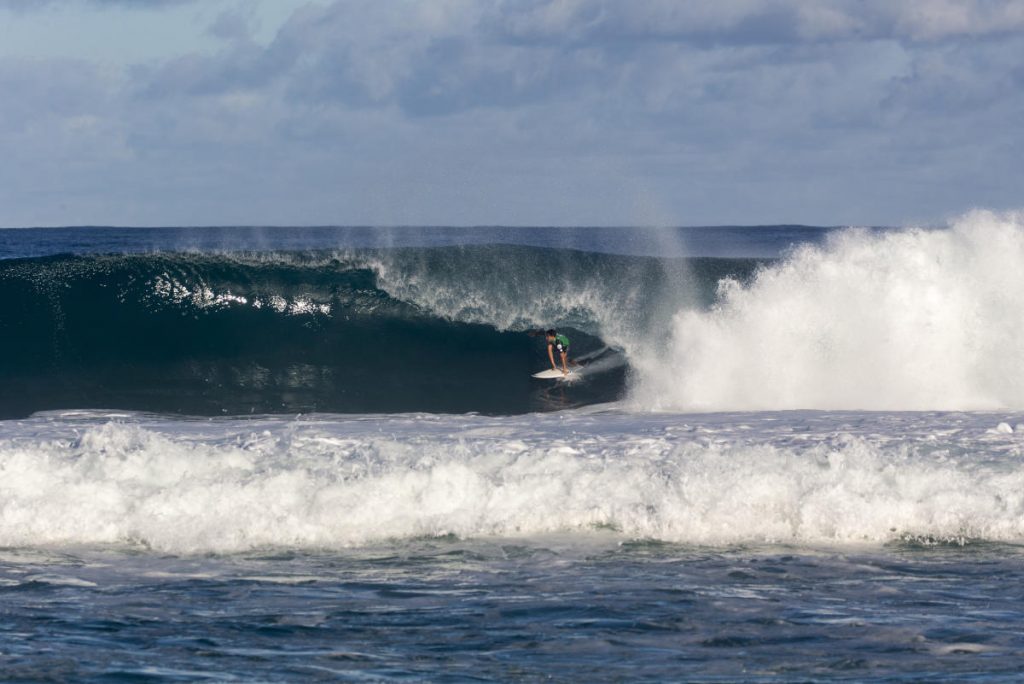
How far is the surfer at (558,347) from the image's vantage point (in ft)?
61.2

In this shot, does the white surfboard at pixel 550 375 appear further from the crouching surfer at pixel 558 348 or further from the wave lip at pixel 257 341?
the wave lip at pixel 257 341

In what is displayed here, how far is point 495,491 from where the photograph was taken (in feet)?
31.9

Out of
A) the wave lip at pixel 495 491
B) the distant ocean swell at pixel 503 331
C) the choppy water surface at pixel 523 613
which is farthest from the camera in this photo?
the distant ocean swell at pixel 503 331

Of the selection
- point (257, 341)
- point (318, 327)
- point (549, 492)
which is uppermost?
point (318, 327)

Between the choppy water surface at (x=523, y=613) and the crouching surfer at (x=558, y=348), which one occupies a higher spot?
the crouching surfer at (x=558, y=348)

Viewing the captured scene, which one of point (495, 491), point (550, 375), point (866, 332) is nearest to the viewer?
point (495, 491)

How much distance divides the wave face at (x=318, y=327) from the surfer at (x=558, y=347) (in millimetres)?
359

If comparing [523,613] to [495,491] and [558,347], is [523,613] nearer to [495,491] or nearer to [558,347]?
[495,491]

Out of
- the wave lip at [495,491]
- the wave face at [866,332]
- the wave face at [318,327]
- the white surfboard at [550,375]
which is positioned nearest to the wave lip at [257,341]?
the wave face at [318,327]

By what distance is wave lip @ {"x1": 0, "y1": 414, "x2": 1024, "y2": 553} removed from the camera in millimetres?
9141

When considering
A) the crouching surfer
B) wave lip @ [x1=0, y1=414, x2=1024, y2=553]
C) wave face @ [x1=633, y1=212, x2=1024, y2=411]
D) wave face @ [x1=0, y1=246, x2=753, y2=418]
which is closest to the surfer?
the crouching surfer

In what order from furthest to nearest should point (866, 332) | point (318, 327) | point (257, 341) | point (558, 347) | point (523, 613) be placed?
point (318, 327)
point (257, 341)
point (558, 347)
point (866, 332)
point (523, 613)

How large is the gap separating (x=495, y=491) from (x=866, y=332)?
30.6 feet

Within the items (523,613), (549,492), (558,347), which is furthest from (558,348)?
(523,613)
